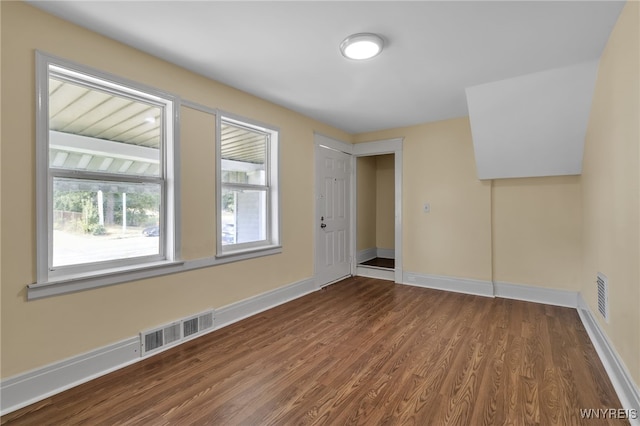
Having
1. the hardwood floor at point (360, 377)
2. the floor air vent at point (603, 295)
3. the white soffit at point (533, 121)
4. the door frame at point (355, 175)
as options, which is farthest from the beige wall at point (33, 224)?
the floor air vent at point (603, 295)

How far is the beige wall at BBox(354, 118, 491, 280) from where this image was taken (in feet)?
13.7

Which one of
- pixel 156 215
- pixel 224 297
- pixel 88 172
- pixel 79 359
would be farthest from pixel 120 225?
pixel 224 297

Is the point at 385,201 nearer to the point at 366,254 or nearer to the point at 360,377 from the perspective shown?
the point at 366,254

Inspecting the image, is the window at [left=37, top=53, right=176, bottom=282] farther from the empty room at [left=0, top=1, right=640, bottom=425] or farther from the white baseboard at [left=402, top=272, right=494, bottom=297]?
the white baseboard at [left=402, top=272, right=494, bottom=297]

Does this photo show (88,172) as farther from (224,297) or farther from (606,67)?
(606,67)

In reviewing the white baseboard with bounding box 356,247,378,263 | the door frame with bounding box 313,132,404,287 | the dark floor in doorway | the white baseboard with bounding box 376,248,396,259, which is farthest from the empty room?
the white baseboard with bounding box 376,248,396,259

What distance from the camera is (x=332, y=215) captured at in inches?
190

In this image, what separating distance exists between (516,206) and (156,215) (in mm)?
4294

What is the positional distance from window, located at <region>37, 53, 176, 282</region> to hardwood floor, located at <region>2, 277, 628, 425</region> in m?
0.90

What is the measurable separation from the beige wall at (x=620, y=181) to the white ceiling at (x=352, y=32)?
0.82 ft

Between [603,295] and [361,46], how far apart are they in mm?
2879

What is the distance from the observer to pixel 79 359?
2.11 metres

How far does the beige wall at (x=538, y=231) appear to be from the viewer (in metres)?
3.66

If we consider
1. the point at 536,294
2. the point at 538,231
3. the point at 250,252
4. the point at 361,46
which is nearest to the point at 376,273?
the point at 536,294
